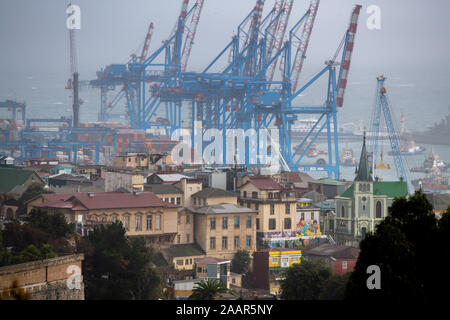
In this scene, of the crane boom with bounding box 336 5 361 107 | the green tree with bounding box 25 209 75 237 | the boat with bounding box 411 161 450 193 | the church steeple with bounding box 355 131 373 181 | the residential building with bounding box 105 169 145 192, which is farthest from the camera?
the boat with bounding box 411 161 450 193

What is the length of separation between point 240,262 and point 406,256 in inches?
800

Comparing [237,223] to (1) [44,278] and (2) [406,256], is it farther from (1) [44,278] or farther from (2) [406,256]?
(2) [406,256]

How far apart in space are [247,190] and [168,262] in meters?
8.88

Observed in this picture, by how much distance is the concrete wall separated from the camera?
2833 centimetres

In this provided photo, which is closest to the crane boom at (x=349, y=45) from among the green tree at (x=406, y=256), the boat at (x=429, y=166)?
the boat at (x=429, y=166)

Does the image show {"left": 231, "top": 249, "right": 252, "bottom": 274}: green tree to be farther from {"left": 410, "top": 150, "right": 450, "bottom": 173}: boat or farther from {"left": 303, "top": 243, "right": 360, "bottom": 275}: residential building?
{"left": 410, "top": 150, "right": 450, "bottom": 173}: boat

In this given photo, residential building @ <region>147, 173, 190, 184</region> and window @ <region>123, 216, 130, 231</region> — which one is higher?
residential building @ <region>147, 173, 190, 184</region>

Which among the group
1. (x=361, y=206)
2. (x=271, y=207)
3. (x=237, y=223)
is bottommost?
(x=237, y=223)

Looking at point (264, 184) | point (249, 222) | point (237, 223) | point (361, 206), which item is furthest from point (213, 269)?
point (361, 206)

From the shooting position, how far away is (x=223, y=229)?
47125mm

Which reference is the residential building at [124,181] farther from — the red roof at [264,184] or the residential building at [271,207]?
the red roof at [264,184]

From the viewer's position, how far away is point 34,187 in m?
54.1

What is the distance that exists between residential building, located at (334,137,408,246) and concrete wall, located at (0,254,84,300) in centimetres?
2384

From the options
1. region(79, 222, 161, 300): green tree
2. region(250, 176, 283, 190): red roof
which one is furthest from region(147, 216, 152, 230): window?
region(79, 222, 161, 300): green tree
